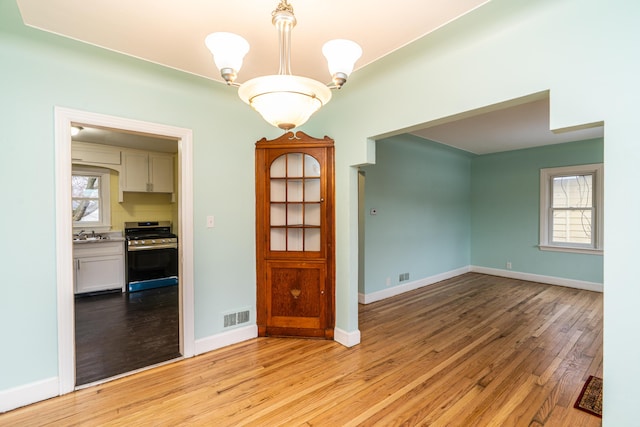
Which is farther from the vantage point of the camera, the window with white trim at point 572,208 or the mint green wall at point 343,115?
the window with white trim at point 572,208

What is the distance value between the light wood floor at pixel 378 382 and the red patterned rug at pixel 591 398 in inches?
2.0

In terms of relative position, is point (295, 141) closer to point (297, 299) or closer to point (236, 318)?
point (297, 299)

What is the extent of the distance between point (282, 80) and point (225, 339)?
2608mm

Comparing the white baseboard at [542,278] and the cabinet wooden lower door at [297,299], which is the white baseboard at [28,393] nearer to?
the cabinet wooden lower door at [297,299]

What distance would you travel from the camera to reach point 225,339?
2939 mm

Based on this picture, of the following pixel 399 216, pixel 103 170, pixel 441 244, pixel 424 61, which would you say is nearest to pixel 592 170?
pixel 441 244

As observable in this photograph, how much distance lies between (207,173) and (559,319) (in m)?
4.49

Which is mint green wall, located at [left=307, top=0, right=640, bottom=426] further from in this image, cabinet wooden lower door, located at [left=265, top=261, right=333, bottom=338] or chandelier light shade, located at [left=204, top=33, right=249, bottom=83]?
cabinet wooden lower door, located at [left=265, top=261, right=333, bottom=338]

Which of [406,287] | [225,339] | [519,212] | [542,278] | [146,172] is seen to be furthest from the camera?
[519,212]

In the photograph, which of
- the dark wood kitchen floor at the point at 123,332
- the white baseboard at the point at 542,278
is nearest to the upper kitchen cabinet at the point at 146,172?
the dark wood kitchen floor at the point at 123,332

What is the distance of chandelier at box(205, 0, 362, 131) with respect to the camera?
1.25 m

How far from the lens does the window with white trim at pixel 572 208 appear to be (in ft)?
16.1

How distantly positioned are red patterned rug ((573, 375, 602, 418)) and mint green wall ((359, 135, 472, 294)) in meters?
2.51

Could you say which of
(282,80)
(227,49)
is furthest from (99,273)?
(282,80)
